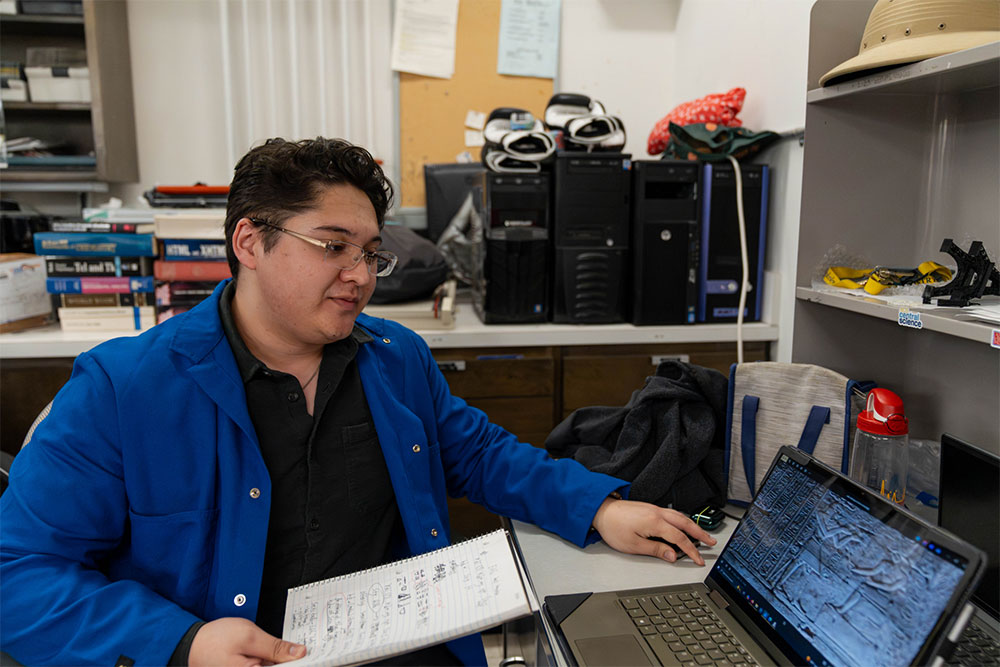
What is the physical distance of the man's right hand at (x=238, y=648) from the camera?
821mm

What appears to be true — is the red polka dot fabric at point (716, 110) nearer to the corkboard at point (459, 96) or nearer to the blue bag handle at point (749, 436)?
the corkboard at point (459, 96)

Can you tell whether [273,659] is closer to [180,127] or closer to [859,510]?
[859,510]

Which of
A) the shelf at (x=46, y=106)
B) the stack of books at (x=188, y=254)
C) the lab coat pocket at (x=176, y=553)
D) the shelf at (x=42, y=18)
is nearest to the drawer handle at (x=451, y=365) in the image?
the stack of books at (x=188, y=254)

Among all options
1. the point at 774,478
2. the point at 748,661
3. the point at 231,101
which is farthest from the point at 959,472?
the point at 231,101

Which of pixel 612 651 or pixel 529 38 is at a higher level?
pixel 529 38

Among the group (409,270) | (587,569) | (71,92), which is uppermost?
(71,92)

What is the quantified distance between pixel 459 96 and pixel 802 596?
2601 millimetres

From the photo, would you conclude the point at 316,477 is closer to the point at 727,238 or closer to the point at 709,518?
the point at 709,518

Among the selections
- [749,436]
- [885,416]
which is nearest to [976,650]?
[885,416]

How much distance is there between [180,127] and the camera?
9.53 ft

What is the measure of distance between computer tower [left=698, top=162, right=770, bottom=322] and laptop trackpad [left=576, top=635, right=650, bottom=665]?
1516 mm

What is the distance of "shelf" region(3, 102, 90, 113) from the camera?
8.45ft

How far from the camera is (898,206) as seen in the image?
1248mm

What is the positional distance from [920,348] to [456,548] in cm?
93
